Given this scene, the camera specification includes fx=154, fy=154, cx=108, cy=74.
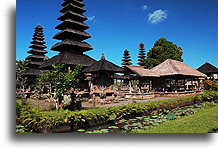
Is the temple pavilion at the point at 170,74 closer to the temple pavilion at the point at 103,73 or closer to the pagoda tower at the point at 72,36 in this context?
the temple pavilion at the point at 103,73

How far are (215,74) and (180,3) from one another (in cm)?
1617

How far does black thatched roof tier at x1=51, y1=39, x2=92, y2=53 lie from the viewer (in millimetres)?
11023

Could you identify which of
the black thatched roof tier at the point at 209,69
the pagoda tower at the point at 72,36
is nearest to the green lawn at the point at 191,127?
the pagoda tower at the point at 72,36

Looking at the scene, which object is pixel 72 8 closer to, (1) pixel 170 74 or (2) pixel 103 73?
(2) pixel 103 73

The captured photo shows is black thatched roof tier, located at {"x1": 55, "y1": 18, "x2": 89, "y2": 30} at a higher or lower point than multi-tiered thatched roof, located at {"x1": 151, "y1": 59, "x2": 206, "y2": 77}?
higher

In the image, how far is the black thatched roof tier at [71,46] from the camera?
1102 centimetres

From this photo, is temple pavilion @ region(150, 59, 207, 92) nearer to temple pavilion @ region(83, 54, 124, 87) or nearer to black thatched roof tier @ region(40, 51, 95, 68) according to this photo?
temple pavilion @ region(83, 54, 124, 87)

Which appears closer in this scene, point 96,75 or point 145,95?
point 96,75

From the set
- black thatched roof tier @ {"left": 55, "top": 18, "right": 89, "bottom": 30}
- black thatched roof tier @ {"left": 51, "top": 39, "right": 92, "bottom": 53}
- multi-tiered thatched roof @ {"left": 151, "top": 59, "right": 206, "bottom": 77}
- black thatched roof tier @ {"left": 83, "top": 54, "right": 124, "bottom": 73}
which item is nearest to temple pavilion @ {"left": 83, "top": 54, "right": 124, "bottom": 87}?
black thatched roof tier @ {"left": 83, "top": 54, "right": 124, "bottom": 73}

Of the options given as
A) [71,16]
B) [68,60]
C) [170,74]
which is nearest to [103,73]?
[68,60]

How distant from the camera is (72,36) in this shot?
11.6 metres
